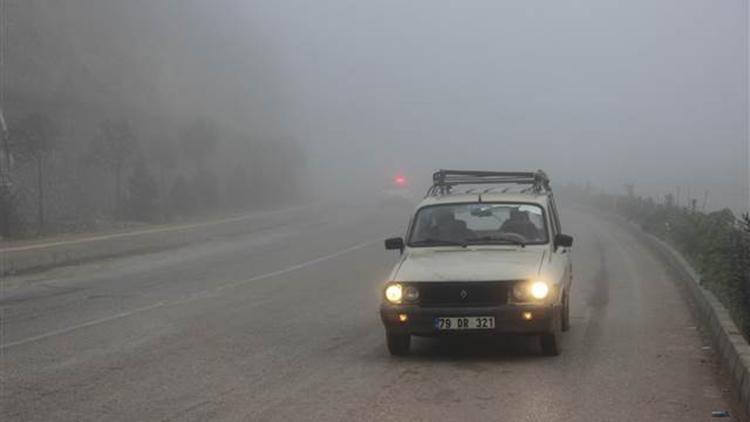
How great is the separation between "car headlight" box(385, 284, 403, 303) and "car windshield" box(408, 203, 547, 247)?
1190mm

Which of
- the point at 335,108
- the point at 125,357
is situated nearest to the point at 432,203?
the point at 125,357

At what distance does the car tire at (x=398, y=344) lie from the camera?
27.2 ft

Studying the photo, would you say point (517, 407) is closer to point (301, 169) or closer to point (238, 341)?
point (238, 341)

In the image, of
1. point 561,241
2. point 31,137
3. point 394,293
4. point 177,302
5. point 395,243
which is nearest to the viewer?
point 394,293

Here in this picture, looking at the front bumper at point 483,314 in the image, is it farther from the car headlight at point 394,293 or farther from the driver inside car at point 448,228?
the driver inside car at point 448,228

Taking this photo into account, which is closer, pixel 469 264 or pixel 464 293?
pixel 464 293

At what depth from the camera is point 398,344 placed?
328 inches

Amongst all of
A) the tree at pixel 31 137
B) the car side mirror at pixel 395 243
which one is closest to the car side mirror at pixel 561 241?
the car side mirror at pixel 395 243

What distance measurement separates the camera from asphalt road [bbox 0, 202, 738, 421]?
6.50 metres

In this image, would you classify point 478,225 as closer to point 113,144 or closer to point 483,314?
point 483,314

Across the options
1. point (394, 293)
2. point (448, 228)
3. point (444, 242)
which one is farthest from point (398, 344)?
point (448, 228)

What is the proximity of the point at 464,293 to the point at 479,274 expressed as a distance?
223 millimetres

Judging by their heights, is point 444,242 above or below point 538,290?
above

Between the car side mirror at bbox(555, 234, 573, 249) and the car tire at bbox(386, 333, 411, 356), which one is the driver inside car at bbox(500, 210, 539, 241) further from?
the car tire at bbox(386, 333, 411, 356)
